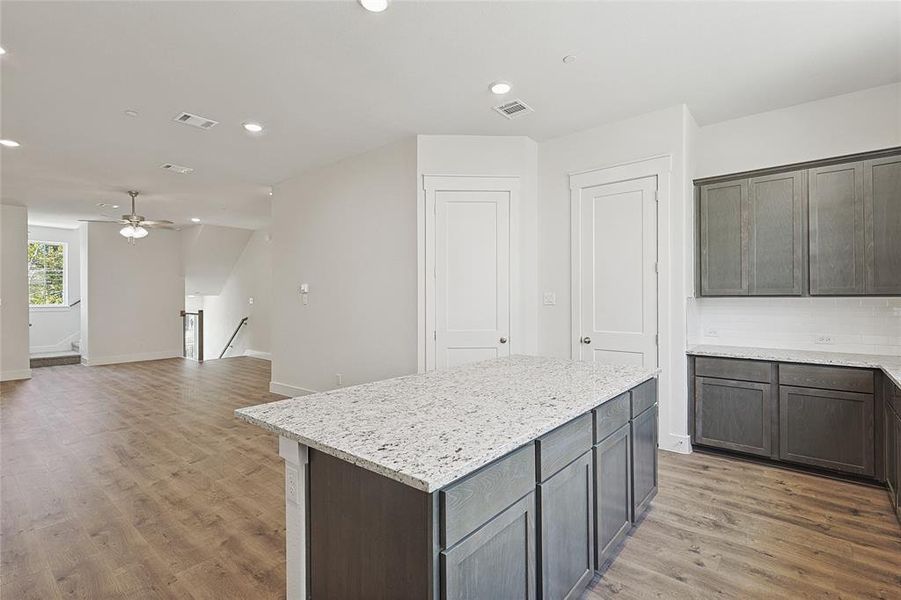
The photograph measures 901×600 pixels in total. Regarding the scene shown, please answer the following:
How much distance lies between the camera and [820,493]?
293 centimetres

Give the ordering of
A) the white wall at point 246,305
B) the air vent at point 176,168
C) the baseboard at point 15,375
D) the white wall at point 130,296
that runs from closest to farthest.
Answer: the air vent at point 176,168, the baseboard at point 15,375, the white wall at point 130,296, the white wall at point 246,305

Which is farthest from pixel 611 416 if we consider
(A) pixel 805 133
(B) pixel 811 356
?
(A) pixel 805 133

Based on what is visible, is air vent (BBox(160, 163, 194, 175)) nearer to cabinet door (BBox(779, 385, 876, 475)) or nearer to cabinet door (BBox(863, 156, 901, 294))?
cabinet door (BBox(779, 385, 876, 475))

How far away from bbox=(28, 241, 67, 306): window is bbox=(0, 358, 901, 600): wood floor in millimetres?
7104

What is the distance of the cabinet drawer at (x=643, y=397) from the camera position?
2361 mm

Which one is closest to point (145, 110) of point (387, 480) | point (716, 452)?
point (387, 480)

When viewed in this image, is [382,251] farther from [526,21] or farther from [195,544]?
[195,544]

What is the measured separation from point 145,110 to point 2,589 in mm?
3322

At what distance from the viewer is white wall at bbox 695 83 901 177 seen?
3.34 metres

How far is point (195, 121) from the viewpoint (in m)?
3.87

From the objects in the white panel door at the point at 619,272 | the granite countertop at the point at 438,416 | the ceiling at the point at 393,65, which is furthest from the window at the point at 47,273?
the white panel door at the point at 619,272

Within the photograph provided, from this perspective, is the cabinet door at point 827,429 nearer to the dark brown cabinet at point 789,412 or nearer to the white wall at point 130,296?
the dark brown cabinet at point 789,412

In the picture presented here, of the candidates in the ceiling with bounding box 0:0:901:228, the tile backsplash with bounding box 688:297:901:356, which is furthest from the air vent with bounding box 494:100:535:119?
the tile backsplash with bounding box 688:297:901:356

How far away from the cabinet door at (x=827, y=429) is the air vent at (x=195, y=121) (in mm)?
5155
